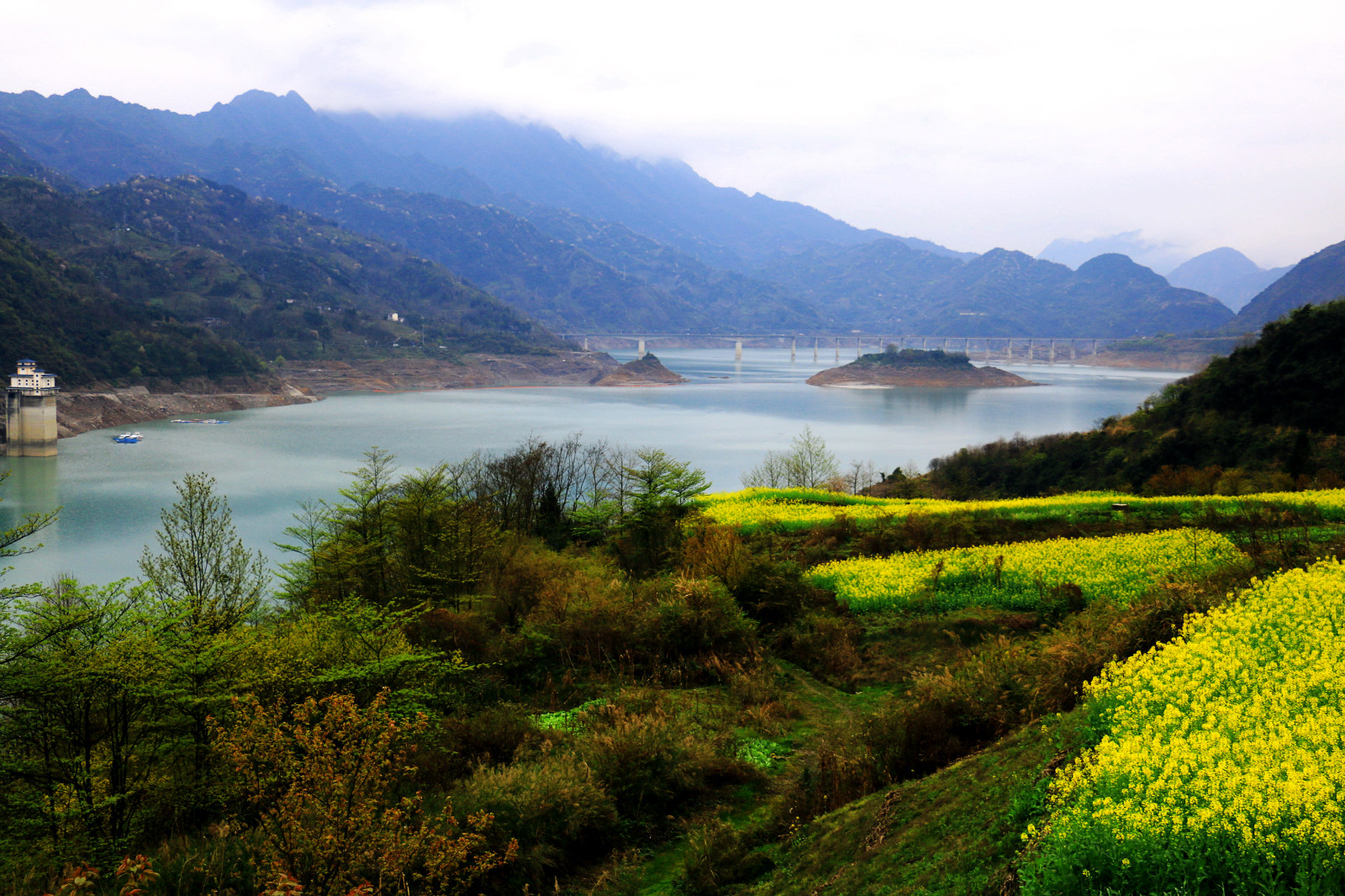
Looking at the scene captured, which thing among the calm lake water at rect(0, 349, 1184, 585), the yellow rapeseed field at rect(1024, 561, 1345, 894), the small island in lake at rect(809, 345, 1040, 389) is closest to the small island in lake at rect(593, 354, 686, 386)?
the calm lake water at rect(0, 349, 1184, 585)

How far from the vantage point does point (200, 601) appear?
974cm

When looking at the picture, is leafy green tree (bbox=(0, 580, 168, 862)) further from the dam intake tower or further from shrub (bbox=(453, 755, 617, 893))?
the dam intake tower

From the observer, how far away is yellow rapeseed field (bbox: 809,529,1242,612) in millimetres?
10273

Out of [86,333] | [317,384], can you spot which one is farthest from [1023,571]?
[317,384]

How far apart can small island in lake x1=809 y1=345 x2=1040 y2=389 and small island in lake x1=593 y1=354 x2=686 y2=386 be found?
25081 millimetres

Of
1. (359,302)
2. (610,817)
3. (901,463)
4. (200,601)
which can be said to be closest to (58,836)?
(200,601)

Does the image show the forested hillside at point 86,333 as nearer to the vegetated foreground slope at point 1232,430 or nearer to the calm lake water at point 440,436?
the calm lake water at point 440,436

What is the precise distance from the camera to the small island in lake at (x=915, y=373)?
131500 millimetres

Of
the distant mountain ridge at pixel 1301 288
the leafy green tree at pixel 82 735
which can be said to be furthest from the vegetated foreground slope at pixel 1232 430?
the distant mountain ridge at pixel 1301 288

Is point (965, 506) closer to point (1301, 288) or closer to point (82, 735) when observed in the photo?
point (82, 735)

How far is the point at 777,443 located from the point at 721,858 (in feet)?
208

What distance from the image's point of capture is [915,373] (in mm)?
134375

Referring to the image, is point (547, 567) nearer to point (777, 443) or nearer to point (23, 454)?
point (777, 443)

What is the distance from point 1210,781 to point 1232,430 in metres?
35.9
